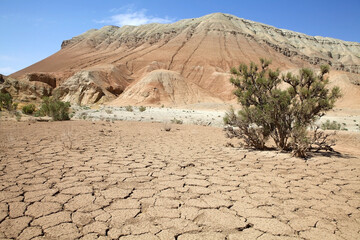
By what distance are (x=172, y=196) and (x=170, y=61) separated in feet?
146

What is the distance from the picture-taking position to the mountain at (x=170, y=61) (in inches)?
1344

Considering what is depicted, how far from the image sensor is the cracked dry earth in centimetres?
229

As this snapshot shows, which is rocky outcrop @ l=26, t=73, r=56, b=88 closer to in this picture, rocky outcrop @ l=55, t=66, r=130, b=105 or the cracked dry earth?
rocky outcrop @ l=55, t=66, r=130, b=105

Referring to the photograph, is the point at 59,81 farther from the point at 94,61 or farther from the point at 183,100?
the point at 183,100

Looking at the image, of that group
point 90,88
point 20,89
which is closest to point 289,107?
point 90,88

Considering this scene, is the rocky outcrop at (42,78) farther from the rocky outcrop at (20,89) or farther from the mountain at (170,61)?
the rocky outcrop at (20,89)

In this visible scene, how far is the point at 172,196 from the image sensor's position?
3.04 m

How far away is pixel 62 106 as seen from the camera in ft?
44.3

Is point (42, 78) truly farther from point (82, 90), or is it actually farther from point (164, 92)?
point (164, 92)

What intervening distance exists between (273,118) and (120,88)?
34.3 metres

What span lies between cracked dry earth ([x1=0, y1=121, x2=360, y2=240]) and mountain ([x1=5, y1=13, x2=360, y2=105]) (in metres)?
27.5

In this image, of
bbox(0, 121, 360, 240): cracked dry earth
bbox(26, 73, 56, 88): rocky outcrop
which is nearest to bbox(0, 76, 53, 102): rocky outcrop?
bbox(26, 73, 56, 88): rocky outcrop

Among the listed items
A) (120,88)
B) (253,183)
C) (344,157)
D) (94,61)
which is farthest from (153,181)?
(94,61)

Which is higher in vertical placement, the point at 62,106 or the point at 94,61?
the point at 94,61
